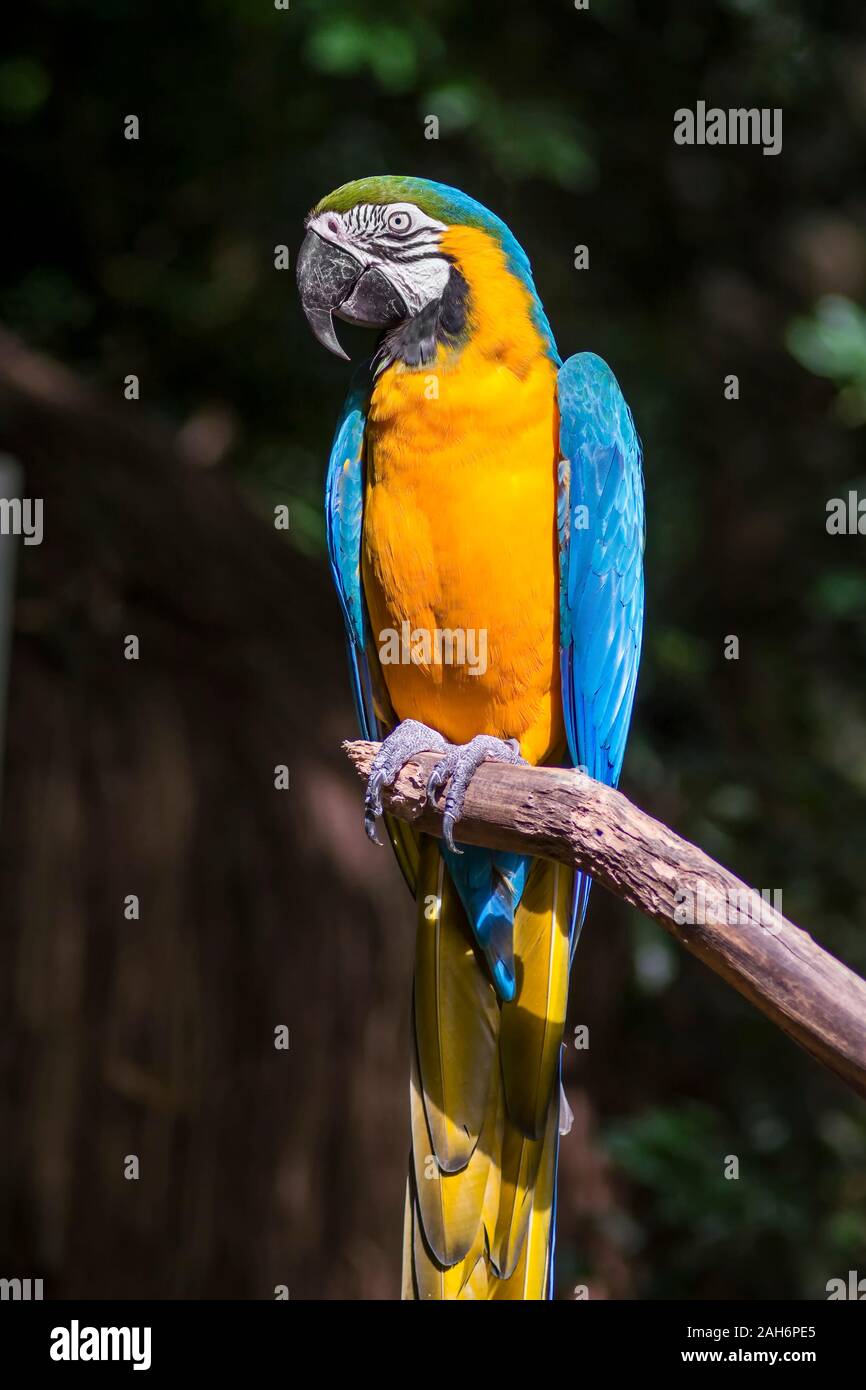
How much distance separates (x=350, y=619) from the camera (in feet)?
7.70

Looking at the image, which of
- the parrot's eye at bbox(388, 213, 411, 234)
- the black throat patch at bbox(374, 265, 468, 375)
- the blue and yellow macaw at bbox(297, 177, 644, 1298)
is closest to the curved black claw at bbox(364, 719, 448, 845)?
the blue and yellow macaw at bbox(297, 177, 644, 1298)

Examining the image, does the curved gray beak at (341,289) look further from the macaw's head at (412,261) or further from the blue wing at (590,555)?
the blue wing at (590,555)

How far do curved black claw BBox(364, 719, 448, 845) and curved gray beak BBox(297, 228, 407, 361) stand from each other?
0.66 metres

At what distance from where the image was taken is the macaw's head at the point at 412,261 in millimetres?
2148

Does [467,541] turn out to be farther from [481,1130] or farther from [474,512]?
[481,1130]

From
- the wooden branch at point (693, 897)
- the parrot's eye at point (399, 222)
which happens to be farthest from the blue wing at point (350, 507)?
the wooden branch at point (693, 897)

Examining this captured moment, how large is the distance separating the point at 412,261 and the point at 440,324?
0.11 metres

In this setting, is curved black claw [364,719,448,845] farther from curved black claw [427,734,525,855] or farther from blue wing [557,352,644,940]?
blue wing [557,352,644,940]

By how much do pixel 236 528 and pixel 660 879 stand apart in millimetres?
2133

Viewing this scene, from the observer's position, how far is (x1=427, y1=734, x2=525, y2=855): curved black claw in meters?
1.97

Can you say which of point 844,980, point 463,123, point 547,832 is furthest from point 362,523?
point 463,123

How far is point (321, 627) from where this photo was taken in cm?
362

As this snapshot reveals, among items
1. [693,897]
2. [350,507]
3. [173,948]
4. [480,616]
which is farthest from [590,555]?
[173,948]

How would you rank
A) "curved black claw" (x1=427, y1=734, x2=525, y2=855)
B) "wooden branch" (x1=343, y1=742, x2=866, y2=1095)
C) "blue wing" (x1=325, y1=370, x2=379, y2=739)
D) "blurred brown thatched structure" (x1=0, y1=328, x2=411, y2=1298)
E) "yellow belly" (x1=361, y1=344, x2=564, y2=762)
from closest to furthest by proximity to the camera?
"wooden branch" (x1=343, y1=742, x2=866, y2=1095) → "curved black claw" (x1=427, y1=734, x2=525, y2=855) → "yellow belly" (x1=361, y1=344, x2=564, y2=762) → "blue wing" (x1=325, y1=370, x2=379, y2=739) → "blurred brown thatched structure" (x1=0, y1=328, x2=411, y2=1298)
